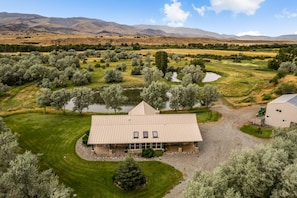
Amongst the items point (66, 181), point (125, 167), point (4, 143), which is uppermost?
point (4, 143)

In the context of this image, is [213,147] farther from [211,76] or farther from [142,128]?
[211,76]

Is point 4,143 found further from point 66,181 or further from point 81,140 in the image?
point 81,140

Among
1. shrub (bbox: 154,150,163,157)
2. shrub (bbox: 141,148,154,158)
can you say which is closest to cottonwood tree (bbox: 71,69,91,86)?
shrub (bbox: 141,148,154,158)

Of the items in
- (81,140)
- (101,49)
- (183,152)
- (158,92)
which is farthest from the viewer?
(101,49)

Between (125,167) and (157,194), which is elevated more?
(125,167)

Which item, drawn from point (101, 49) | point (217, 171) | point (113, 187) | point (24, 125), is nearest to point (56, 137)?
point (24, 125)

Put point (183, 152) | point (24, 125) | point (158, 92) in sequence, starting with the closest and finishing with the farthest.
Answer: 1. point (183, 152)
2. point (24, 125)
3. point (158, 92)

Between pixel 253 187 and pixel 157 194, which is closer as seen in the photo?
pixel 253 187

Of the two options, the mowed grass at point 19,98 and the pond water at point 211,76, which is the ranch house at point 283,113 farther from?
the mowed grass at point 19,98
